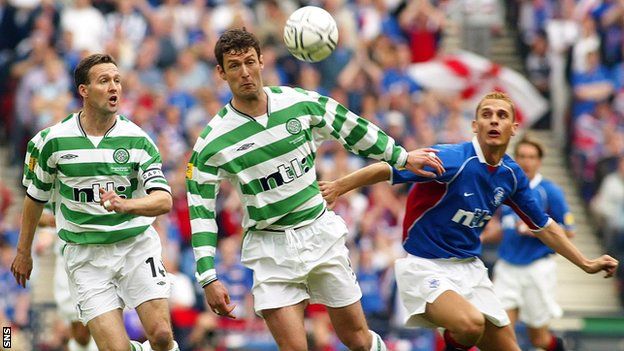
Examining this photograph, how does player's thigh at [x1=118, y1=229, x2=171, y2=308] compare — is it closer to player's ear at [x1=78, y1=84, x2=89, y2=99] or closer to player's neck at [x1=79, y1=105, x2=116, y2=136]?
player's neck at [x1=79, y1=105, x2=116, y2=136]

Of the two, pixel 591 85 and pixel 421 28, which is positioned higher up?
pixel 421 28

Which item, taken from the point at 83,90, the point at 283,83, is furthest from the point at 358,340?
the point at 283,83

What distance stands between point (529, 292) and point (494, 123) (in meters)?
4.27

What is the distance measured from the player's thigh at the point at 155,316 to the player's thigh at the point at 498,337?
2.49m

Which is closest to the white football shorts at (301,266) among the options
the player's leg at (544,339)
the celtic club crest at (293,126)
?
the celtic club crest at (293,126)

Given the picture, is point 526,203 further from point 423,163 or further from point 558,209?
point 558,209

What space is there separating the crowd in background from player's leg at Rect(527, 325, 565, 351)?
6.38ft

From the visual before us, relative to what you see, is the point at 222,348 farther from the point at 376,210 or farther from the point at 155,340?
the point at 155,340

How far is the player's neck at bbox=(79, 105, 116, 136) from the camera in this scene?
11461 mm

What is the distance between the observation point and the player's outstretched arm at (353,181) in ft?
37.0

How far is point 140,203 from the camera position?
10.8 metres

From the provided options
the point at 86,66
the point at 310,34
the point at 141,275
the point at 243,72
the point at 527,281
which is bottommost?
the point at 527,281

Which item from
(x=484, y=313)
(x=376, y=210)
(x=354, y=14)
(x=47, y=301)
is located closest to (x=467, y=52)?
(x=354, y=14)

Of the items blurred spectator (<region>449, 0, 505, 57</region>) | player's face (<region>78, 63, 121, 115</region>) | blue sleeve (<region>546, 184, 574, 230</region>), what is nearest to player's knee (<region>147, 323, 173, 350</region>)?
player's face (<region>78, 63, 121, 115</region>)
